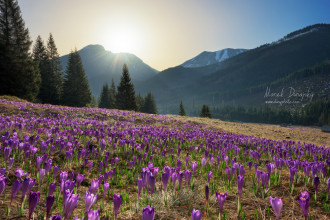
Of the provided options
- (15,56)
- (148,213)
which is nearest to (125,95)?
(15,56)

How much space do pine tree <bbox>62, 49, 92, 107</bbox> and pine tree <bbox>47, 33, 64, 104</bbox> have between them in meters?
1.64

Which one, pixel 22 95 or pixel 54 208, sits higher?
pixel 22 95

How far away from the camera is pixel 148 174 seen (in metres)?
2.75

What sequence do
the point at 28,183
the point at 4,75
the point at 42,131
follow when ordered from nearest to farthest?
the point at 28,183, the point at 42,131, the point at 4,75

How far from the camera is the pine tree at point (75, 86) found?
46000 millimetres

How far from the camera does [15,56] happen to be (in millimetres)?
31141

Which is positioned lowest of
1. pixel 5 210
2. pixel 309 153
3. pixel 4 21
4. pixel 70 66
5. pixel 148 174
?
pixel 309 153

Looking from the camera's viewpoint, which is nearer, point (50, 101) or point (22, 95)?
point (22, 95)

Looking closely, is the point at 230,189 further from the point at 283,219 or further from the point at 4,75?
the point at 4,75

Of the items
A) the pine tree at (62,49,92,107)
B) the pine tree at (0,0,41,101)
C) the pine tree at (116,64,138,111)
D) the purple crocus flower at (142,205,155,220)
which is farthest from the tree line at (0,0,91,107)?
the purple crocus flower at (142,205,155,220)

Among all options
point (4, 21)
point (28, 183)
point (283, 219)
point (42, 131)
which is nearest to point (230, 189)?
point (283, 219)

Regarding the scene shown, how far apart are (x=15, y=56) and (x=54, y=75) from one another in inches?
572

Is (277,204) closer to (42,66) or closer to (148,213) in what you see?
(148,213)

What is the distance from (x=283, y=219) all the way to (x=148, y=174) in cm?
185
